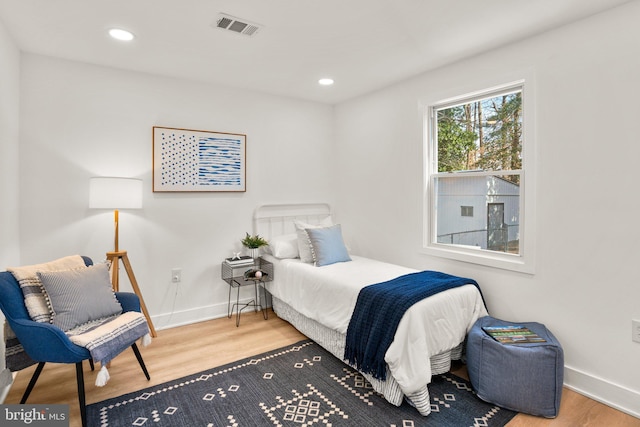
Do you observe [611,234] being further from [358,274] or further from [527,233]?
[358,274]

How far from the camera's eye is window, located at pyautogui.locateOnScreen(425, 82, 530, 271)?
2.77 m

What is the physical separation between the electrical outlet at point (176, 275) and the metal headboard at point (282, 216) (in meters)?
0.89

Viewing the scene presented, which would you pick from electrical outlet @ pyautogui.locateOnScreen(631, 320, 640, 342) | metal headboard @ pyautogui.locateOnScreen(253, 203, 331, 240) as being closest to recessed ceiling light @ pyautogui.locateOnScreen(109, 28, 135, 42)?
metal headboard @ pyautogui.locateOnScreen(253, 203, 331, 240)

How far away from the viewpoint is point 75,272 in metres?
2.34

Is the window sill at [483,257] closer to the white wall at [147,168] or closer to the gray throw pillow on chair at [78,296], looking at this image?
the white wall at [147,168]

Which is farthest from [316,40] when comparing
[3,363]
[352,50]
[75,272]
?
[3,363]

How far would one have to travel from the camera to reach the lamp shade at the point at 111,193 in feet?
9.23

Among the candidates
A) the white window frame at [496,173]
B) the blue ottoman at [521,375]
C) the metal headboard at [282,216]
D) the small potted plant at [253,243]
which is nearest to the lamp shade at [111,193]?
the small potted plant at [253,243]

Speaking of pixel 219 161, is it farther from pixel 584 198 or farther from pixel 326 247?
pixel 584 198

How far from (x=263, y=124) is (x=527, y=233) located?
112 inches

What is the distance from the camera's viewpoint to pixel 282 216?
418 cm

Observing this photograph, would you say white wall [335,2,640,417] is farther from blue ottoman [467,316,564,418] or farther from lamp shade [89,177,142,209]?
lamp shade [89,177,142,209]

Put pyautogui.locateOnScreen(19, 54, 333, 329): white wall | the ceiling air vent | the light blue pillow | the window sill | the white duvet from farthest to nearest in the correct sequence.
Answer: the light blue pillow < pyautogui.locateOnScreen(19, 54, 333, 329): white wall < the window sill < the ceiling air vent < the white duvet

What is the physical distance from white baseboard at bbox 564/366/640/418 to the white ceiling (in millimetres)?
2331
